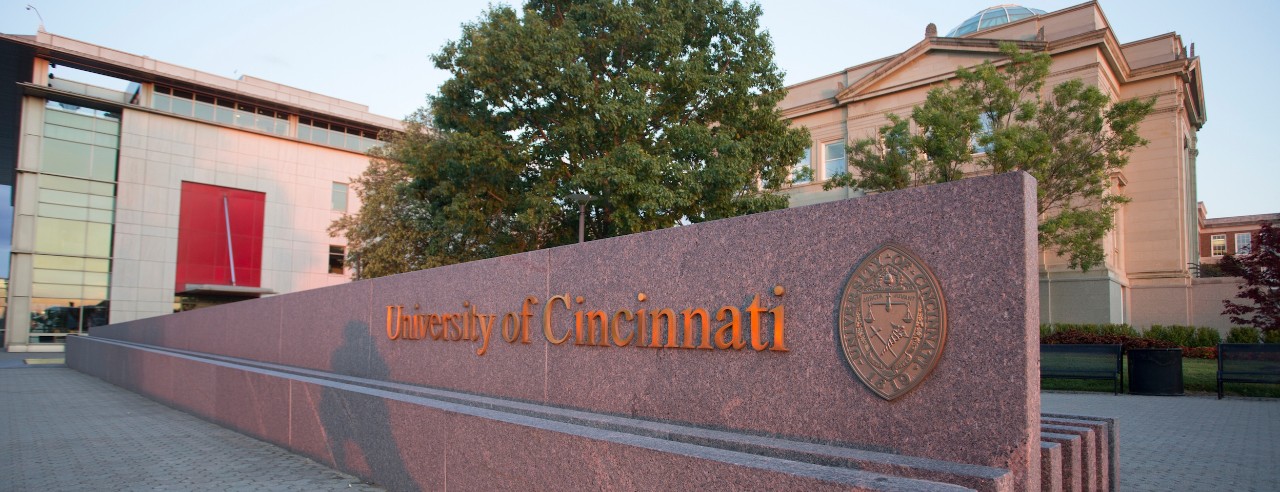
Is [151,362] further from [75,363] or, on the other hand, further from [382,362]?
[75,363]

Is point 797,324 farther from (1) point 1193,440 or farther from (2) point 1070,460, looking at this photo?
(1) point 1193,440

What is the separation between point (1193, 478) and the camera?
21.1 ft

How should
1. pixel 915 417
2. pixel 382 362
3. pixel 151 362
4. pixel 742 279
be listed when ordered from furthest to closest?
pixel 151 362 < pixel 382 362 < pixel 742 279 < pixel 915 417

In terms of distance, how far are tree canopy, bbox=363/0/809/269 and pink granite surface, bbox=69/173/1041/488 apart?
9457 mm

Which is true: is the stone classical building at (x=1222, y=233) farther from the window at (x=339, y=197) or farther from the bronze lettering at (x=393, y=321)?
the bronze lettering at (x=393, y=321)

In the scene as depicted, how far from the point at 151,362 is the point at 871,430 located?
14.3 meters

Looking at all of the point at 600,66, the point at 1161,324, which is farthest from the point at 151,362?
the point at 1161,324

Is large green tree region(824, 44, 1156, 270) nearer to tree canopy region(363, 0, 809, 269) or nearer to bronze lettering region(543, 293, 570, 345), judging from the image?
tree canopy region(363, 0, 809, 269)

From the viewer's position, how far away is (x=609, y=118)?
52.5 feet

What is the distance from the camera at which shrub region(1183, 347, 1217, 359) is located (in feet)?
76.2

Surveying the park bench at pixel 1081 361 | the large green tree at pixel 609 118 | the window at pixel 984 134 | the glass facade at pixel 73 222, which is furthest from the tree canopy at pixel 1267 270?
the glass facade at pixel 73 222

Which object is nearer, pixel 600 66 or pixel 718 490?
pixel 718 490

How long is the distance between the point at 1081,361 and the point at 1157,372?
126cm

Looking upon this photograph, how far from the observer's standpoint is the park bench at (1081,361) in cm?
1409
